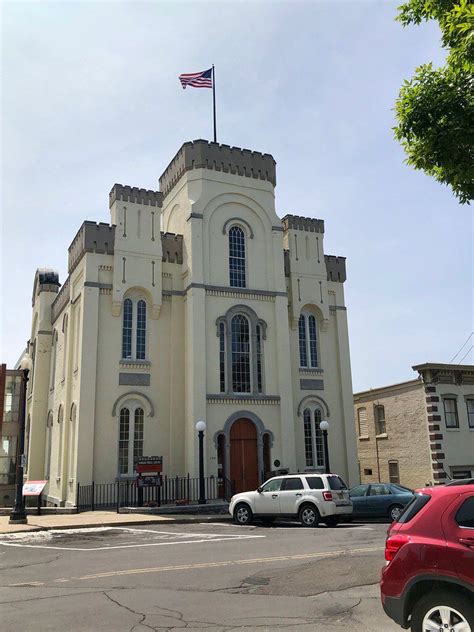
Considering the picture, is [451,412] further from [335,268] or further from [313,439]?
[335,268]

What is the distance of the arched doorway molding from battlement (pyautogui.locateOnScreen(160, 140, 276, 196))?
38.6 feet

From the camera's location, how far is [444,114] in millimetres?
9781

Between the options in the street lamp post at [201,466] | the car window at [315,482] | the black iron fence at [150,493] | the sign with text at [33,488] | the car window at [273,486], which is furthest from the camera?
the black iron fence at [150,493]

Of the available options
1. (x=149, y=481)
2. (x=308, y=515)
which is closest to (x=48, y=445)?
(x=149, y=481)

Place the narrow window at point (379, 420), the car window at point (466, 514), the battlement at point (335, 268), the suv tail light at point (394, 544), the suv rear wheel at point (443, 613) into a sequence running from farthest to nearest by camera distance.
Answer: the narrow window at point (379, 420) → the battlement at point (335, 268) → the suv tail light at point (394, 544) → the car window at point (466, 514) → the suv rear wheel at point (443, 613)

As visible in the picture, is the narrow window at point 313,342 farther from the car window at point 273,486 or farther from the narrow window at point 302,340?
the car window at point 273,486

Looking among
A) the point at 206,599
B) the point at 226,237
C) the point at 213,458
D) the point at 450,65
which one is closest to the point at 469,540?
the point at 206,599

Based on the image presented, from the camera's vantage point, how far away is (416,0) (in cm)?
1066

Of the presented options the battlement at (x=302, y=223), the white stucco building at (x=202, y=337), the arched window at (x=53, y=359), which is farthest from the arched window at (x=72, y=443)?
the battlement at (x=302, y=223)

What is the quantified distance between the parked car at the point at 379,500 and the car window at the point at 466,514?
13.5 meters

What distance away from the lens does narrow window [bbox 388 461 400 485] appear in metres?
29.2

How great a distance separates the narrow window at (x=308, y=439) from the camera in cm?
2695

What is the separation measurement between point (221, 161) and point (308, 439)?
14.0m

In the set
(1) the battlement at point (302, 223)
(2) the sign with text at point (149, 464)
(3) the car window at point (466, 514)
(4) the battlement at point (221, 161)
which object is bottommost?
(3) the car window at point (466, 514)
